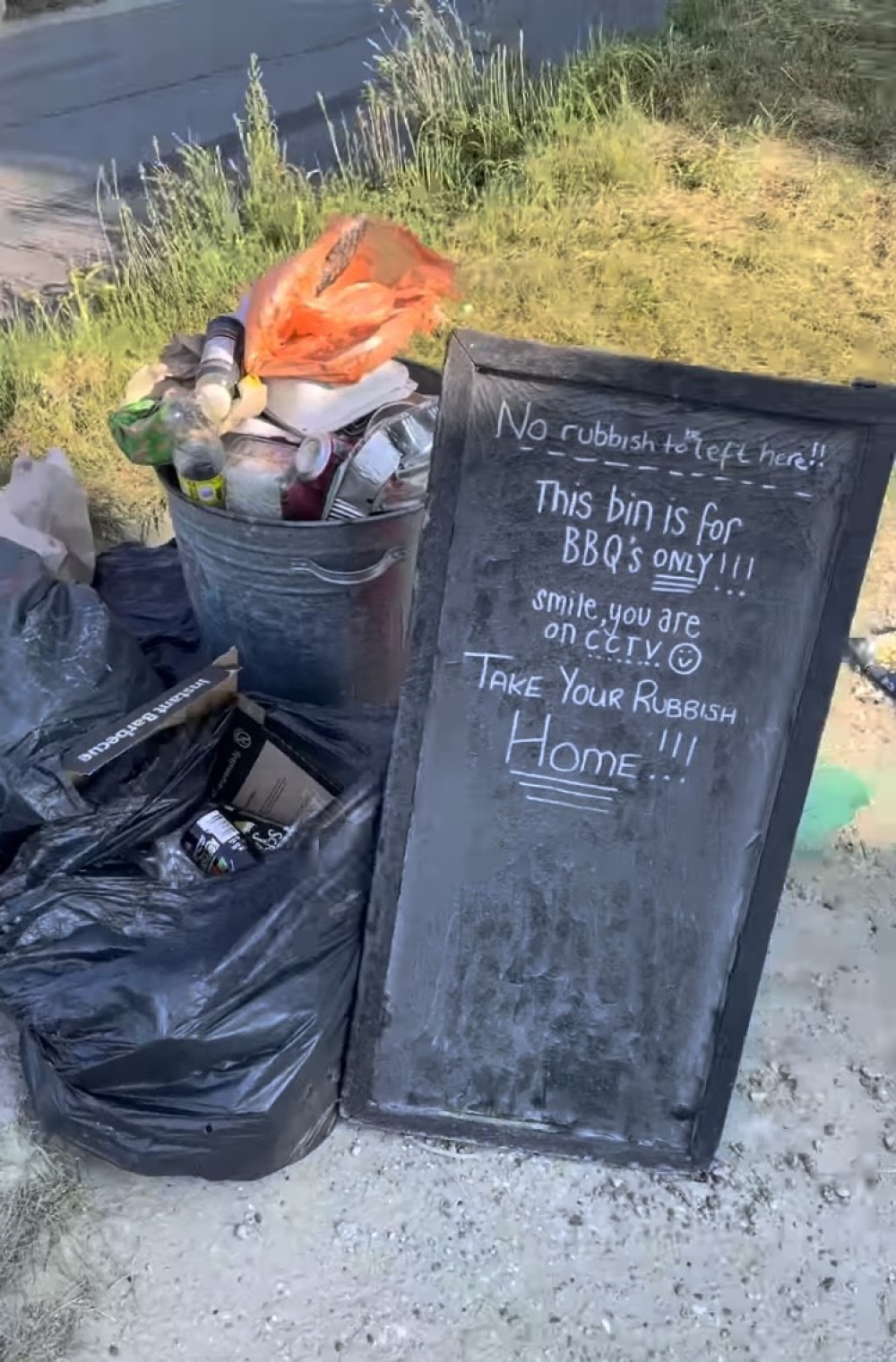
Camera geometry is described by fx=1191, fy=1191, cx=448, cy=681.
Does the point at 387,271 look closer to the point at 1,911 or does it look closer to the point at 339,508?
the point at 339,508

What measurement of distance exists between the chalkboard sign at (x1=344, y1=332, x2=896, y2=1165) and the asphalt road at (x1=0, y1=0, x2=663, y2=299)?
4238mm

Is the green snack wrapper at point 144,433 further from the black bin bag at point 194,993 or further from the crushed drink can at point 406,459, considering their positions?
the black bin bag at point 194,993

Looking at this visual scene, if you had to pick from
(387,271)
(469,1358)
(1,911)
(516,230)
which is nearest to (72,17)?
(516,230)

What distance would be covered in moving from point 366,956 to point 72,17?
1118 centimetres

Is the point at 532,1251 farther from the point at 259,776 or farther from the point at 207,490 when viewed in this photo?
the point at 207,490

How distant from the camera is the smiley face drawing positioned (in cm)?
167

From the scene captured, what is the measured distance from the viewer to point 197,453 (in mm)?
2264

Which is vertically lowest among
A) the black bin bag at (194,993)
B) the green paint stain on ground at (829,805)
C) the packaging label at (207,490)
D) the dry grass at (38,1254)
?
the dry grass at (38,1254)

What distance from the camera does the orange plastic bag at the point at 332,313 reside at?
2.34m

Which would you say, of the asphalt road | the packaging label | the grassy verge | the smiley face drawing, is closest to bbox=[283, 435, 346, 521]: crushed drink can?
the packaging label

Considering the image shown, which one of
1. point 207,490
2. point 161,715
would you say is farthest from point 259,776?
point 207,490

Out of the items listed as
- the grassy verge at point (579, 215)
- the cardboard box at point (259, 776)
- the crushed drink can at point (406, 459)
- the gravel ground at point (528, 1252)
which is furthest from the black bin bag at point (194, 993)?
the grassy verge at point (579, 215)

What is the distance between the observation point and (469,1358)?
1.76m

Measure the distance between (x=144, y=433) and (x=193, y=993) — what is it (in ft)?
3.60
